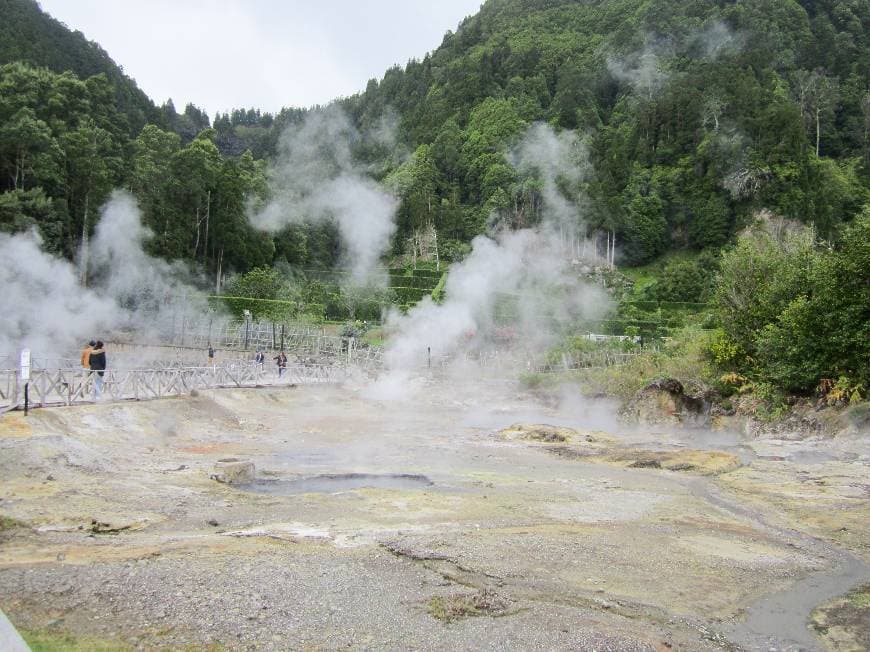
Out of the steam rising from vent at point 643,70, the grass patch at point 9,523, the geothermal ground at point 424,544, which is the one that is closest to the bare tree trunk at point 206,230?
the geothermal ground at point 424,544

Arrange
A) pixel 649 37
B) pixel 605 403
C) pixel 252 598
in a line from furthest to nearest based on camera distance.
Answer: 1. pixel 649 37
2. pixel 605 403
3. pixel 252 598

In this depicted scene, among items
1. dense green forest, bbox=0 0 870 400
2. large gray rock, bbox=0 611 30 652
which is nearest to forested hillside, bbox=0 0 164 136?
dense green forest, bbox=0 0 870 400

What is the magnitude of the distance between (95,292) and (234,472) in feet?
105

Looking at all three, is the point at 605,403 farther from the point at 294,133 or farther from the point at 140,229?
the point at 294,133

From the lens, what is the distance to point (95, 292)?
3988 centimetres

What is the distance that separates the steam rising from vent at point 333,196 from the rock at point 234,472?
158 feet

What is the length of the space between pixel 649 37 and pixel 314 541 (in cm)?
11003

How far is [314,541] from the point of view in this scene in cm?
834

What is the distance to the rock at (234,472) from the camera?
39.9ft

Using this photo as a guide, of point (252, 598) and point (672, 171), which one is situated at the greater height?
point (672, 171)

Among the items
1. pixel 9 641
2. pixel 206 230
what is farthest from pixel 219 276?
pixel 9 641

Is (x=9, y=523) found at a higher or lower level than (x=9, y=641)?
lower

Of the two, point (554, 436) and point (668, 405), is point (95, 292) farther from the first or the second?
point (668, 405)

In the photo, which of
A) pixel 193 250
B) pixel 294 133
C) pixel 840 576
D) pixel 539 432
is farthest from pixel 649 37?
pixel 840 576
